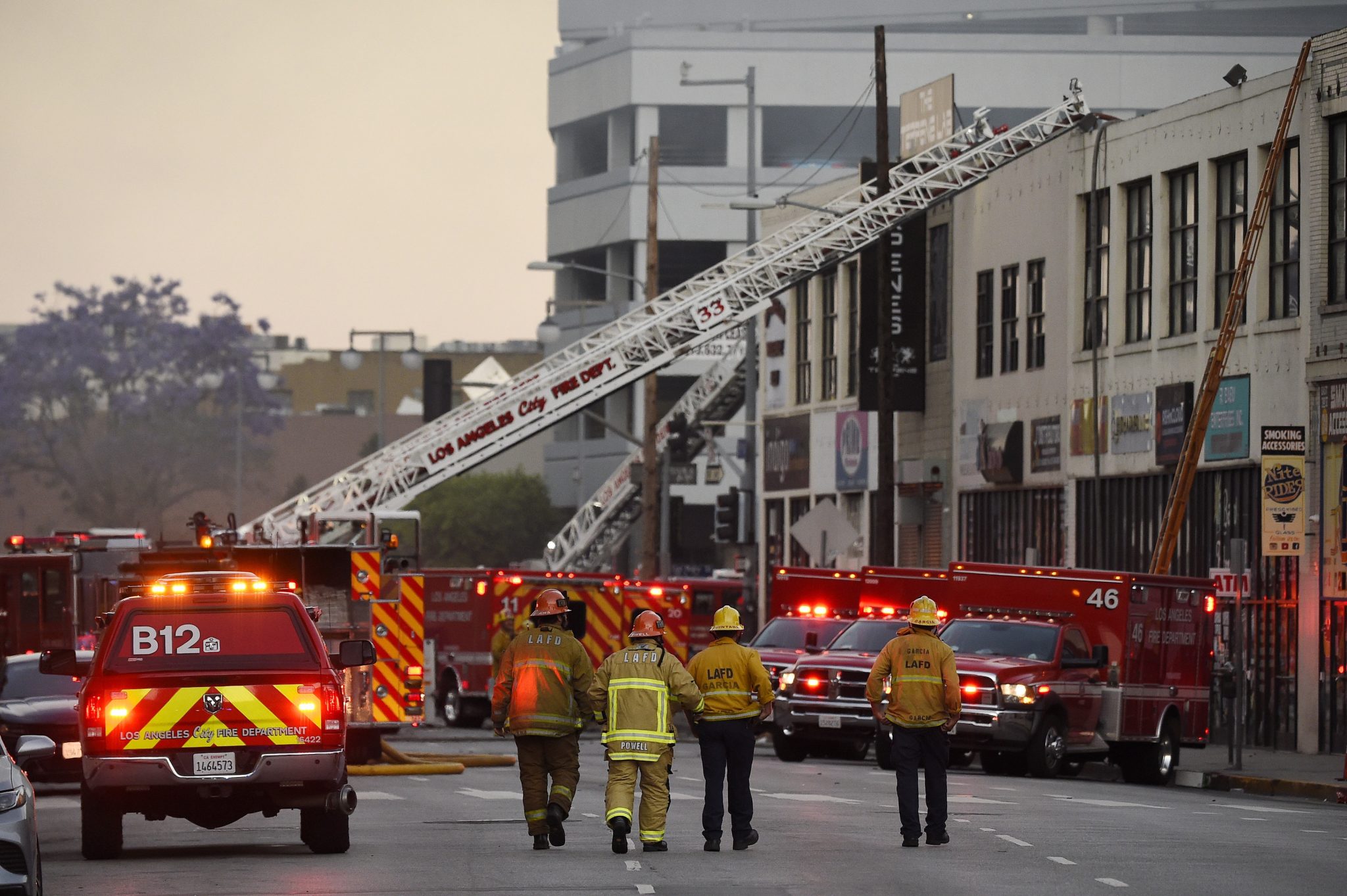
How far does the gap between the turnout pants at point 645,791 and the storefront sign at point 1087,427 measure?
81.1 ft

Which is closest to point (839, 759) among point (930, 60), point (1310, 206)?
point (1310, 206)

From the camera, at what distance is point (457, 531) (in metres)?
99.8

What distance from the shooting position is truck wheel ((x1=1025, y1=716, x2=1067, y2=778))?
27.3 metres

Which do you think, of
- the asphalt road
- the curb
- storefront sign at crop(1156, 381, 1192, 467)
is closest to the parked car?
the asphalt road

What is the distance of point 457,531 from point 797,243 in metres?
56.2

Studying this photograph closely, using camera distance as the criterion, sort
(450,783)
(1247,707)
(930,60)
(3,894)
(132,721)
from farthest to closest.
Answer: (930,60)
(1247,707)
(450,783)
(132,721)
(3,894)

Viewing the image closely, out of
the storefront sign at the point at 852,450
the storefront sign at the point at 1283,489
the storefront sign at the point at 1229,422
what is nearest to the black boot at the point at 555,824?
the storefront sign at the point at 1283,489

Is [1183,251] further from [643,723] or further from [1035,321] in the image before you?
[643,723]

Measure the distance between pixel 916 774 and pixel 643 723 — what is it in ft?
7.82

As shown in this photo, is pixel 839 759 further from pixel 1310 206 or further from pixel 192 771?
pixel 192 771

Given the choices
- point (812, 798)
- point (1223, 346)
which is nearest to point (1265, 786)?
point (812, 798)

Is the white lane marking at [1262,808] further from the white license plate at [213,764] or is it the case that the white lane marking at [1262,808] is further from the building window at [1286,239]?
the building window at [1286,239]

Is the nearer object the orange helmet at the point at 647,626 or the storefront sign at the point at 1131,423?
the orange helmet at the point at 647,626

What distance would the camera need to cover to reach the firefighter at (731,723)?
16719 mm
